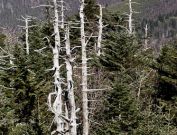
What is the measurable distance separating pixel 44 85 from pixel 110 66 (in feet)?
18.0

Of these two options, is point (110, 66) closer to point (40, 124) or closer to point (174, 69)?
point (174, 69)

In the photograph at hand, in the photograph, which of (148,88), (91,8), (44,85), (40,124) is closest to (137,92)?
(148,88)

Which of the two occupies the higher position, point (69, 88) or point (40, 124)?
point (69, 88)

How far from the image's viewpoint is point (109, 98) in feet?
83.7

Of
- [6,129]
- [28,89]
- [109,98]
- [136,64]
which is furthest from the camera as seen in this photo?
[136,64]

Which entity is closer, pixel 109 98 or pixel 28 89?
pixel 109 98

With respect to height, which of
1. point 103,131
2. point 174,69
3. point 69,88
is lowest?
point 103,131

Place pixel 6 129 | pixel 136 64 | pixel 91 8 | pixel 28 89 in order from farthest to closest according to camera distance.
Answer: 1. pixel 91 8
2. pixel 136 64
3. pixel 28 89
4. pixel 6 129

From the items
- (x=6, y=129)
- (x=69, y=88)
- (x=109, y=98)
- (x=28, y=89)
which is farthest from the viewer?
(x=28, y=89)

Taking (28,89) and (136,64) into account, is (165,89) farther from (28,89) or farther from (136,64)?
(28,89)

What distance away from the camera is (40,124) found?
74.7ft

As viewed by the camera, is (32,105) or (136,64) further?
(136,64)

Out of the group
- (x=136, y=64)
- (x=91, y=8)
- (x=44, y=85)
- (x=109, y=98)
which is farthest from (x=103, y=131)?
(x=91, y=8)

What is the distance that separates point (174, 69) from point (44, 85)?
9008 millimetres
